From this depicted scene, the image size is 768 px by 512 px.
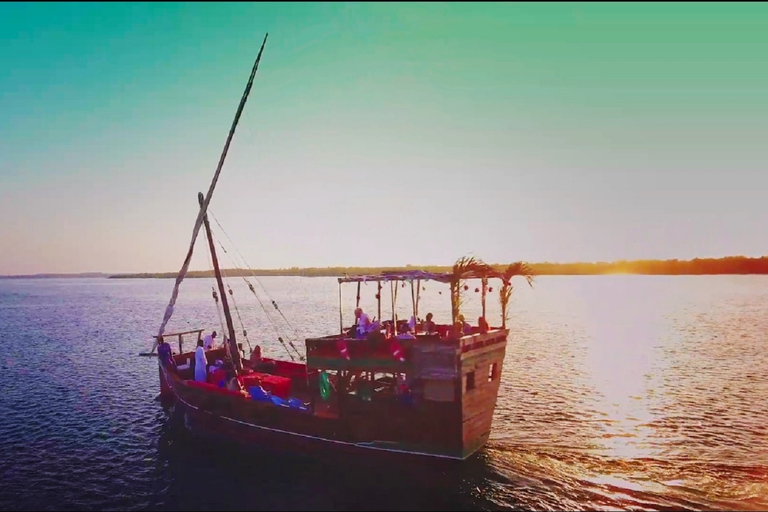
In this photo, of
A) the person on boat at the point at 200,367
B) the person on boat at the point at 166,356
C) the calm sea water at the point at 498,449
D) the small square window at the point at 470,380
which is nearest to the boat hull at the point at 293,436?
the calm sea water at the point at 498,449

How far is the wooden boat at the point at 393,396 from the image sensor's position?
60.4ft

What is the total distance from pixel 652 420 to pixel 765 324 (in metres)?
48.4

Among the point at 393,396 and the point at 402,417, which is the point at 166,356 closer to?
the point at 393,396

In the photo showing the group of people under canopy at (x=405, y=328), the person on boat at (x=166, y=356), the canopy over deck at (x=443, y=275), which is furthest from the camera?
the person on boat at (x=166, y=356)

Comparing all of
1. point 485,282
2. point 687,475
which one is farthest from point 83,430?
point 687,475

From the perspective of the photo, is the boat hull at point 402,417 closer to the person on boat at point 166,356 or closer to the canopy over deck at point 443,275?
the canopy over deck at point 443,275

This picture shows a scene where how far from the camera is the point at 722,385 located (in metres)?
33.1

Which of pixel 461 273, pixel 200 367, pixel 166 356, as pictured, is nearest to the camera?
pixel 461 273

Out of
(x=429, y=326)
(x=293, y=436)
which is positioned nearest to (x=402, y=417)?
(x=429, y=326)

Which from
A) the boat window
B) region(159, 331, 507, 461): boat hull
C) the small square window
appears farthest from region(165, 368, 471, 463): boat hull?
the boat window

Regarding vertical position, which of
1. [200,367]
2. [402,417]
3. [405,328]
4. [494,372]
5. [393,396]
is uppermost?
[405,328]

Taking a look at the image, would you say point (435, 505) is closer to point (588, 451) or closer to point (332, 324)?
point (588, 451)

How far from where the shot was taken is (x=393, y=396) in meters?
19.6

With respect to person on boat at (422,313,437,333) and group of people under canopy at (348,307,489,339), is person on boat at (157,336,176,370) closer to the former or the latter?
group of people under canopy at (348,307,489,339)
